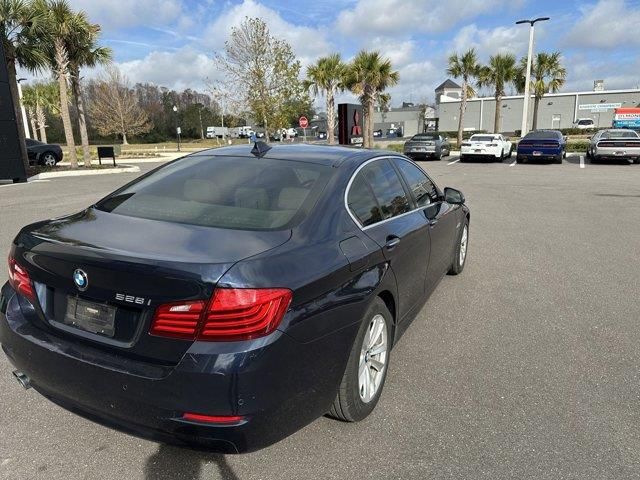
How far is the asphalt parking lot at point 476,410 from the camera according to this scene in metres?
2.43

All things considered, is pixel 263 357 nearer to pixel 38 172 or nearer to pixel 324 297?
pixel 324 297

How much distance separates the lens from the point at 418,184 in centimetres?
412

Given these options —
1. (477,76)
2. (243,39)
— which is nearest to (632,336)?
(243,39)

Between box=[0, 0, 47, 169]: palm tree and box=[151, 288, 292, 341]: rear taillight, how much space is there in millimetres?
18107

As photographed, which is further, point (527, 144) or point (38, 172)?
point (527, 144)

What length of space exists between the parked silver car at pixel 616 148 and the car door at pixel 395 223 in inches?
839

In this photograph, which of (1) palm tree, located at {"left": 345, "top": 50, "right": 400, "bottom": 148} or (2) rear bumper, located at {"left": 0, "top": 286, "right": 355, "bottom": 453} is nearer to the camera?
(2) rear bumper, located at {"left": 0, "top": 286, "right": 355, "bottom": 453}

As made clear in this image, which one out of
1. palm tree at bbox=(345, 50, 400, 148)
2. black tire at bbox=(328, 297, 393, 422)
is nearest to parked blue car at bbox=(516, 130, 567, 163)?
palm tree at bbox=(345, 50, 400, 148)

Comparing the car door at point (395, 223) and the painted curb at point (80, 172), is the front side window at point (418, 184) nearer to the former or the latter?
the car door at point (395, 223)

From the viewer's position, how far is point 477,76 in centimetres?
3512

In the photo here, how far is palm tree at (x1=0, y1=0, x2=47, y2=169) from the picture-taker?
57.0 ft

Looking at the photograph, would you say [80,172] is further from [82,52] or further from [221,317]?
[221,317]

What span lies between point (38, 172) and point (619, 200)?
20641mm

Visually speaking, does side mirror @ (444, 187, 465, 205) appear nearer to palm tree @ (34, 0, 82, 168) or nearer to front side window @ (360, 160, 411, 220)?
front side window @ (360, 160, 411, 220)
